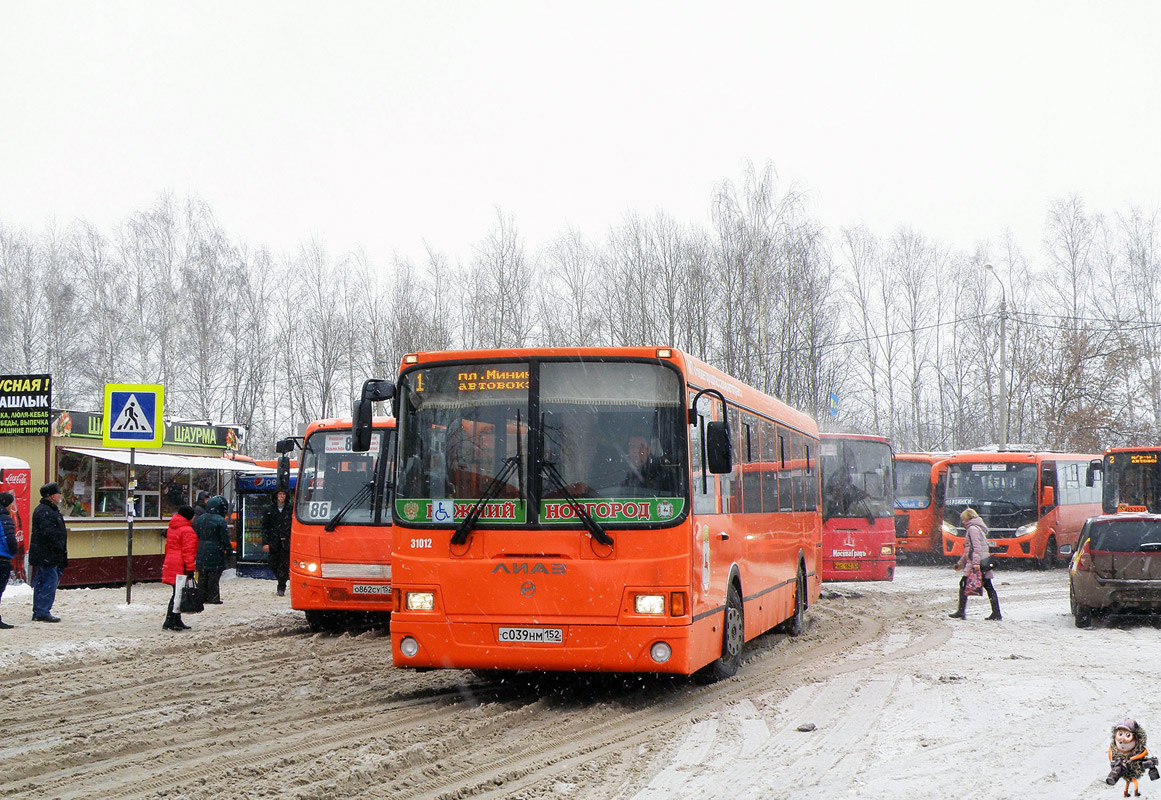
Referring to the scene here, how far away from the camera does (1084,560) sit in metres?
15.8

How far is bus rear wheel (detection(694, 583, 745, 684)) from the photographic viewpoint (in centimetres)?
1059

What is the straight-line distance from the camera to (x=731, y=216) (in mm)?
43438

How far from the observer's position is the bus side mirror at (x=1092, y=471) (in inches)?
1295

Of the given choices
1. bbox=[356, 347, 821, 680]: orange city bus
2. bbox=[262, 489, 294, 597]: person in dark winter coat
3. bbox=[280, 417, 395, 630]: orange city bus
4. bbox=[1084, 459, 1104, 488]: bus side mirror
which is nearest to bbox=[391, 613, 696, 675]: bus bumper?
bbox=[356, 347, 821, 680]: orange city bus

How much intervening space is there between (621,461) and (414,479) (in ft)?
5.62

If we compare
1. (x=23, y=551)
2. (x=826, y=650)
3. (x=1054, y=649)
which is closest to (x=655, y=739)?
(x=826, y=650)

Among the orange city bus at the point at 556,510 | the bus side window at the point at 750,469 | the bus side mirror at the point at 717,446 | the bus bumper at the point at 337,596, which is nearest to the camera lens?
the orange city bus at the point at 556,510

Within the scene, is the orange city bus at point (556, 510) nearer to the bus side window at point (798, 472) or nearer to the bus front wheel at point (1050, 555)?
the bus side window at point (798, 472)

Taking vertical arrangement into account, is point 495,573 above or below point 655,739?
above

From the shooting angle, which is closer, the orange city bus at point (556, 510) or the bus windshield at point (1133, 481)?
the orange city bus at point (556, 510)

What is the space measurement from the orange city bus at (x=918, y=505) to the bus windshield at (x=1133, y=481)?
483cm

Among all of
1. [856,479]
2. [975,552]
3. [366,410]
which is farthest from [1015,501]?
[366,410]

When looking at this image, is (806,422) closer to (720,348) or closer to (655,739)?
(655,739)

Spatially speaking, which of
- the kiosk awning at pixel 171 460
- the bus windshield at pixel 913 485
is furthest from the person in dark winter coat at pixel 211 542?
the bus windshield at pixel 913 485
